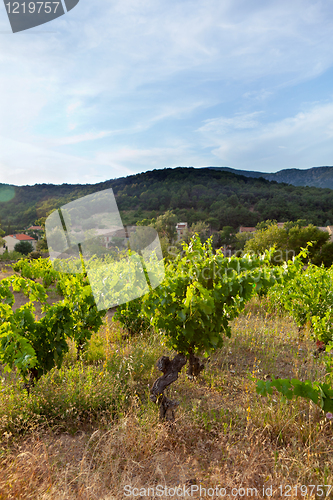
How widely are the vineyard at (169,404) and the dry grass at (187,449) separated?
0.01 meters

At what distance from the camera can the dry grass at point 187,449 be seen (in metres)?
1.83

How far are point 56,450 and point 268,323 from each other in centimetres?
438

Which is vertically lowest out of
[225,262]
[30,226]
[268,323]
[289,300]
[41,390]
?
[268,323]

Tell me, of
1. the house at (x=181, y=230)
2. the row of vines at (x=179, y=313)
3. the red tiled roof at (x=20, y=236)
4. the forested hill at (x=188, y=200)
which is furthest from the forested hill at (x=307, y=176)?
the row of vines at (x=179, y=313)

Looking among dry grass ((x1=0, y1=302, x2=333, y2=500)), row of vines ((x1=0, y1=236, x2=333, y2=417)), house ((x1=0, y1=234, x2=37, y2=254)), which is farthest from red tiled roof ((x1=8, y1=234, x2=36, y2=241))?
dry grass ((x1=0, y1=302, x2=333, y2=500))

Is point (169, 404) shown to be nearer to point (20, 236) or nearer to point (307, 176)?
point (20, 236)

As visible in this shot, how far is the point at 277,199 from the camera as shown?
48.0 meters

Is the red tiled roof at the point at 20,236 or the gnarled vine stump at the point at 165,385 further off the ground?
the red tiled roof at the point at 20,236

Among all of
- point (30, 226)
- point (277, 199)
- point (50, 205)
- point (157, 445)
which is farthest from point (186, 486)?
point (277, 199)

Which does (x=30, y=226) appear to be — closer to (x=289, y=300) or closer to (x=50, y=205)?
(x=50, y=205)

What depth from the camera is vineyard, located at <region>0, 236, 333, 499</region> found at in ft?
6.19

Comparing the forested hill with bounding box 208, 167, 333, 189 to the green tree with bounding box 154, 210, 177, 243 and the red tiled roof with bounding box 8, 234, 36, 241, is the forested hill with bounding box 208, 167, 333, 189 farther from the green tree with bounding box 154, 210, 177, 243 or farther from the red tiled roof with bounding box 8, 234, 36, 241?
the red tiled roof with bounding box 8, 234, 36, 241

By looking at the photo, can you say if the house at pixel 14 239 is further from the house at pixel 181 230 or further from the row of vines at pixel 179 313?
the row of vines at pixel 179 313

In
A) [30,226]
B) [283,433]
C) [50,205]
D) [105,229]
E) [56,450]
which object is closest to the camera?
[56,450]
